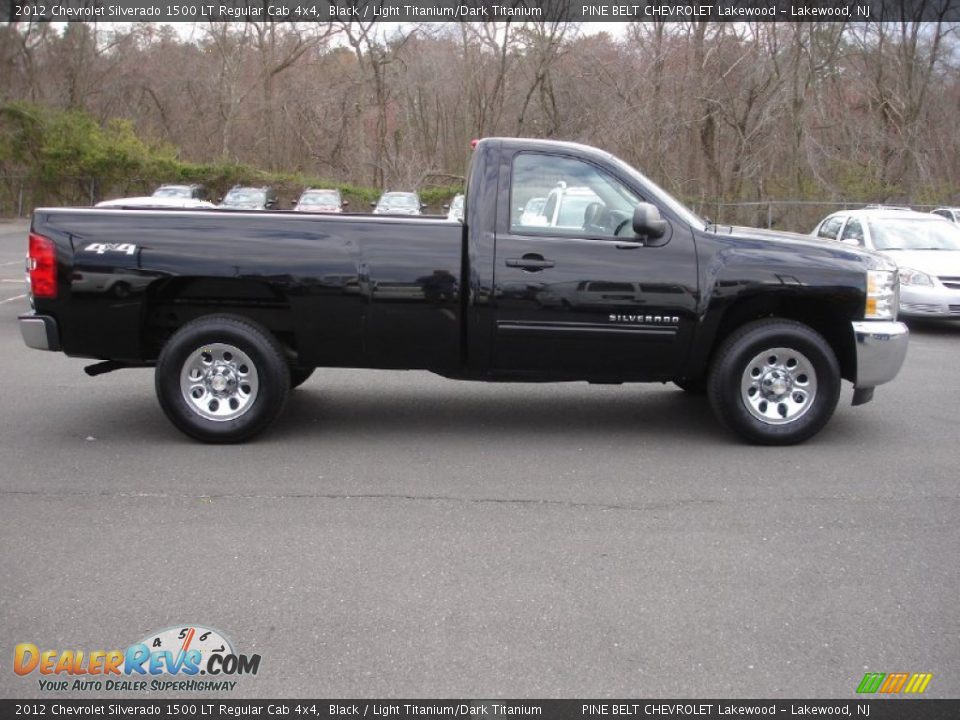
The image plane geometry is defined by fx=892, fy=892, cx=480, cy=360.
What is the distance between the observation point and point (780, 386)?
638 centimetres

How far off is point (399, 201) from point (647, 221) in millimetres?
26615

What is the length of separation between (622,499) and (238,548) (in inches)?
86.7

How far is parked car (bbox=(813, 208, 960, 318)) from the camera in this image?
12.2 meters

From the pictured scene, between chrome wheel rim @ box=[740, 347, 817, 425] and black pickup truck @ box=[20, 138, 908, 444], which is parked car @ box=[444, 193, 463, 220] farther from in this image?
chrome wheel rim @ box=[740, 347, 817, 425]

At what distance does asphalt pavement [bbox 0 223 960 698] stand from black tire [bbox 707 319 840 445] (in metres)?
0.19

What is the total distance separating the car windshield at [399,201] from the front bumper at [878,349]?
26.0m

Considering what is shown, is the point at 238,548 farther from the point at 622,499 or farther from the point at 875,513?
the point at 875,513

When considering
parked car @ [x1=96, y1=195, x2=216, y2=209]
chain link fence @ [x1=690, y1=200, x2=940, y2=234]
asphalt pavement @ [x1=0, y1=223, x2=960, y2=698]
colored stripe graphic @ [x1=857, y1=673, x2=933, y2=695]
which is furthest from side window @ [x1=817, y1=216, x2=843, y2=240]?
chain link fence @ [x1=690, y1=200, x2=940, y2=234]

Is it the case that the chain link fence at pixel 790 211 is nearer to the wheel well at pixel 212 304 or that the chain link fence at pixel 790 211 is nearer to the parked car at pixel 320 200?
the parked car at pixel 320 200

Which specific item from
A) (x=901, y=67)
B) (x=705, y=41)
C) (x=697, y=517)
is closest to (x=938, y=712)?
(x=697, y=517)

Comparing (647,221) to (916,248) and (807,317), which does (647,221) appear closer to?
(807,317)

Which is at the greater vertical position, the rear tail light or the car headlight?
the rear tail light

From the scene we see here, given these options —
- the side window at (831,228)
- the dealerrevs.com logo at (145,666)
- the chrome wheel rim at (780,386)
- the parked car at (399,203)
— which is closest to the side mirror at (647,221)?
the chrome wheel rim at (780,386)

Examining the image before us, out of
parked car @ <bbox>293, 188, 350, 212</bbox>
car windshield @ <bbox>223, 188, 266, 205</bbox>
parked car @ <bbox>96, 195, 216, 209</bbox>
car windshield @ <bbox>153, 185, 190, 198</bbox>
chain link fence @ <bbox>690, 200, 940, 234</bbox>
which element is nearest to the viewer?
parked car @ <bbox>96, 195, 216, 209</bbox>
